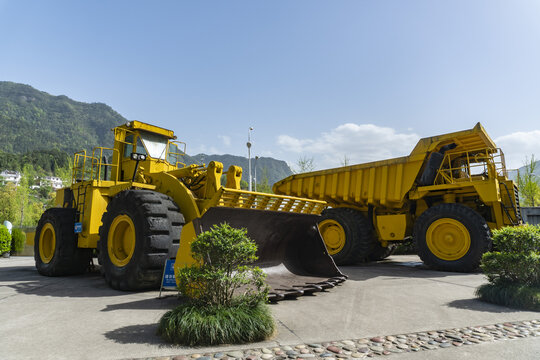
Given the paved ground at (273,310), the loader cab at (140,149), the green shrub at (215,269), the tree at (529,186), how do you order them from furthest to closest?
the tree at (529,186), the loader cab at (140,149), the green shrub at (215,269), the paved ground at (273,310)

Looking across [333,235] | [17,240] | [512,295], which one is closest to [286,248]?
[512,295]

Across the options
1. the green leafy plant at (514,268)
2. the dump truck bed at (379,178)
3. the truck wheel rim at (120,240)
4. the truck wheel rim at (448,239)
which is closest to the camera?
the green leafy plant at (514,268)

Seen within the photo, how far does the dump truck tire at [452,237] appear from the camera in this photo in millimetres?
8148

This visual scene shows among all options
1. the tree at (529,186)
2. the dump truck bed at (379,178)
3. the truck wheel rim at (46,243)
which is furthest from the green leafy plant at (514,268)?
the tree at (529,186)

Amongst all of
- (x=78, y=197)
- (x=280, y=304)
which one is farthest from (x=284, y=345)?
(x=78, y=197)

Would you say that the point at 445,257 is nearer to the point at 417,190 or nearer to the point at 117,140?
the point at 417,190

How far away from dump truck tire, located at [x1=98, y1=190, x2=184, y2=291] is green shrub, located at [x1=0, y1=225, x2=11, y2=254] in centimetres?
1202

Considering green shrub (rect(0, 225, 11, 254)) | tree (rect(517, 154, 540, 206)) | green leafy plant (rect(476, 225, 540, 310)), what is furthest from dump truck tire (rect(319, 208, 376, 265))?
tree (rect(517, 154, 540, 206))

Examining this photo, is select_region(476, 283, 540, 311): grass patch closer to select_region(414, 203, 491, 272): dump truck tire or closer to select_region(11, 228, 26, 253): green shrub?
select_region(414, 203, 491, 272): dump truck tire

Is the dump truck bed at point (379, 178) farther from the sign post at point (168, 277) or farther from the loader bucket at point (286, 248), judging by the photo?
the sign post at point (168, 277)

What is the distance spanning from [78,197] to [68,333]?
4.90 metres

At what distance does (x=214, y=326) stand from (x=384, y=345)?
1615mm

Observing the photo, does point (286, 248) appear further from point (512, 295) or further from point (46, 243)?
point (46, 243)

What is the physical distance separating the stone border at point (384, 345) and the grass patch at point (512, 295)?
3.05ft
